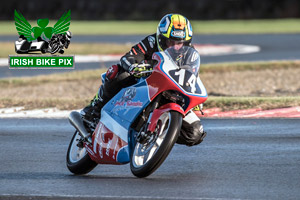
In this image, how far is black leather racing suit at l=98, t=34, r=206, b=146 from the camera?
293 inches

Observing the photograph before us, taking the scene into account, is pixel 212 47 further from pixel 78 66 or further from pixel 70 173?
pixel 70 173

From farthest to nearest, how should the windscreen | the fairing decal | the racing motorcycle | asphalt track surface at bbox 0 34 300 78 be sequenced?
asphalt track surface at bbox 0 34 300 78, the fairing decal, the windscreen, the racing motorcycle

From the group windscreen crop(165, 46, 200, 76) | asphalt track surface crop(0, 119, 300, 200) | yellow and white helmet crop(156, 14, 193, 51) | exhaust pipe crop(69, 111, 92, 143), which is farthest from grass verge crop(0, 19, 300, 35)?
windscreen crop(165, 46, 200, 76)

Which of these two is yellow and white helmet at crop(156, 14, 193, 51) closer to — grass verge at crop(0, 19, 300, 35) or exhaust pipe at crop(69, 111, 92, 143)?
exhaust pipe at crop(69, 111, 92, 143)

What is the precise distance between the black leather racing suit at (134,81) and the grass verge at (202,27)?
3428cm

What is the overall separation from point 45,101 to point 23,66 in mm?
9945

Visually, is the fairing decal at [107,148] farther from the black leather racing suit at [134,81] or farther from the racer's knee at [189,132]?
the racer's knee at [189,132]

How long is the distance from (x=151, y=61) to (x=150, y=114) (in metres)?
0.62

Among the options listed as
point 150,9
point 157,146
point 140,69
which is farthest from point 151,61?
point 150,9

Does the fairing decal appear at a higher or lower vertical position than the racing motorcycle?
lower

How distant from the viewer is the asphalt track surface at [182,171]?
659 centimetres

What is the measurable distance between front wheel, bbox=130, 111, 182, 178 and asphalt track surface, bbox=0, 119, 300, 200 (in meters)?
0.17

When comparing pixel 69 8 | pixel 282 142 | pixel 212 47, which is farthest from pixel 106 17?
pixel 282 142

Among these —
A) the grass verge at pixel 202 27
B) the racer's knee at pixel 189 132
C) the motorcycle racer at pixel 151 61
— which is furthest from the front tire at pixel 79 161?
the grass verge at pixel 202 27
